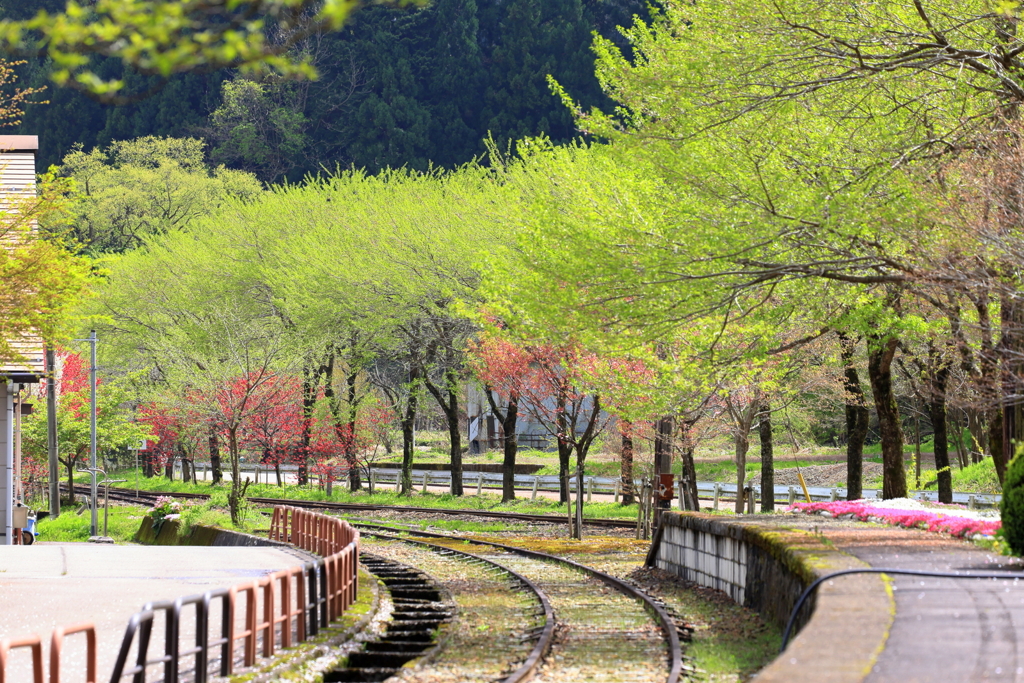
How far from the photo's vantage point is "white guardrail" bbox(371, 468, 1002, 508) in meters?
28.5

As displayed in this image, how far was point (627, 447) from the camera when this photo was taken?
3247cm

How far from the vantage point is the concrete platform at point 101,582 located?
36.7 feet

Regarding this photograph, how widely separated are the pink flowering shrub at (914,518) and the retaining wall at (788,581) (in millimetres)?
1220

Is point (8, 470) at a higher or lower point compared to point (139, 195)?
lower

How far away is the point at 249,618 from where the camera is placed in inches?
410

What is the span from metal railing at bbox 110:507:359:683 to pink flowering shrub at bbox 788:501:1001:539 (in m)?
7.62

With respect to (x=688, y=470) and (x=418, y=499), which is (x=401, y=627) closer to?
(x=688, y=470)

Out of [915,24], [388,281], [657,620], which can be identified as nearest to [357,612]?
[657,620]

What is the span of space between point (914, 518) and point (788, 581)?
159 inches

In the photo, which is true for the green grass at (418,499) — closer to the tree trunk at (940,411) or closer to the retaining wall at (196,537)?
the retaining wall at (196,537)

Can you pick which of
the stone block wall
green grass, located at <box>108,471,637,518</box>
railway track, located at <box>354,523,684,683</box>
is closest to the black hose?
the stone block wall

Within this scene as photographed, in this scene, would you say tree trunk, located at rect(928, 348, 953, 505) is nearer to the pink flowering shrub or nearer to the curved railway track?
the pink flowering shrub

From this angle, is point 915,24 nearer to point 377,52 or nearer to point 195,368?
point 195,368

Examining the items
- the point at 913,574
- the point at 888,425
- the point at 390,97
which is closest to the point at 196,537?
the point at 888,425
